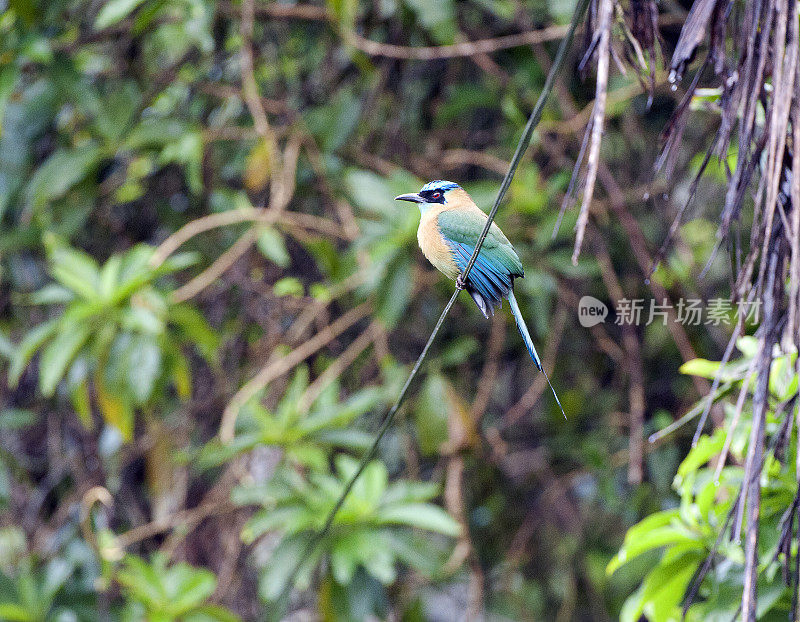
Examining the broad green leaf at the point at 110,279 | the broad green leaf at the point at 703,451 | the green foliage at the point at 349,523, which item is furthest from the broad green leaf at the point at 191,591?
the broad green leaf at the point at 703,451

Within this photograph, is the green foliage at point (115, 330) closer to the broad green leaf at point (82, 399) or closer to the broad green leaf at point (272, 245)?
the broad green leaf at point (82, 399)

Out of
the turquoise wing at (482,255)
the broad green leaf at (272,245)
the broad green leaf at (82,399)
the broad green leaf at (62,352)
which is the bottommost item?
the broad green leaf at (82,399)

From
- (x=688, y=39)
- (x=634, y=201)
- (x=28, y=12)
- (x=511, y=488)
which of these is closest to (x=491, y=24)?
(x=634, y=201)

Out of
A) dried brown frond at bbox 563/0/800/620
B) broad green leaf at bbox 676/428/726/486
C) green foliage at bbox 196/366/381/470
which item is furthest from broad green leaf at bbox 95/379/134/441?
dried brown frond at bbox 563/0/800/620

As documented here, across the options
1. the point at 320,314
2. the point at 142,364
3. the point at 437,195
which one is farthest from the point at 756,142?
the point at 320,314

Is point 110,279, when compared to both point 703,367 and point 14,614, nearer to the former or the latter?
point 14,614

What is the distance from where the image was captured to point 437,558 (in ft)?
8.52

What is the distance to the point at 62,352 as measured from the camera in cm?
239

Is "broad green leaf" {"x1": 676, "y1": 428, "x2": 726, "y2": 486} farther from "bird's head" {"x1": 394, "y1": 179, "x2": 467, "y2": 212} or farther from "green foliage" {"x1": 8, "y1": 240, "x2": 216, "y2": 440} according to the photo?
"green foliage" {"x1": 8, "y1": 240, "x2": 216, "y2": 440}

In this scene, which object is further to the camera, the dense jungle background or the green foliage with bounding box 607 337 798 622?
the dense jungle background

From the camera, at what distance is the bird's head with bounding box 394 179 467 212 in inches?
30.6

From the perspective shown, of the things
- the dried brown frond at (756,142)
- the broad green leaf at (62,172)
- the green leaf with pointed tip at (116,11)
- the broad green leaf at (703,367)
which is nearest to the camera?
the dried brown frond at (756,142)

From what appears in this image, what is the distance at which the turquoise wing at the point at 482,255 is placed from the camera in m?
0.70

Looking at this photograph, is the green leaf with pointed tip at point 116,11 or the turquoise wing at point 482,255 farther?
the green leaf with pointed tip at point 116,11
